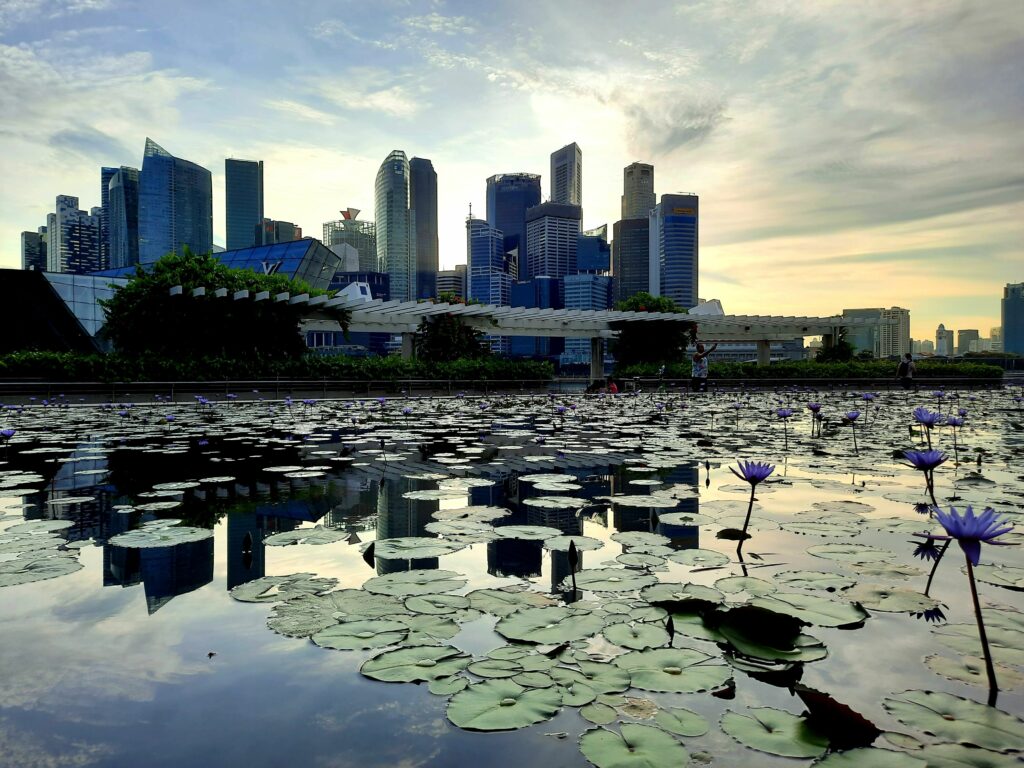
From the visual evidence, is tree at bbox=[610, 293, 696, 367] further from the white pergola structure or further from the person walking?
the person walking

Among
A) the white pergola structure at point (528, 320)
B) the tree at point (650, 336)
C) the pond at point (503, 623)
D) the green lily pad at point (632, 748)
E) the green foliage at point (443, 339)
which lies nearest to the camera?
the green lily pad at point (632, 748)

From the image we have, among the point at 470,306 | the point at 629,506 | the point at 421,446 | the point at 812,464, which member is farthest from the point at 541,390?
the point at 629,506

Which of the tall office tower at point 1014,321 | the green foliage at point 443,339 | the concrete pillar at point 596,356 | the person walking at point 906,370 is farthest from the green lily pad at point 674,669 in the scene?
the tall office tower at point 1014,321

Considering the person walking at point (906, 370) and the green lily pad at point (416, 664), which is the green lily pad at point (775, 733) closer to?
the green lily pad at point (416, 664)

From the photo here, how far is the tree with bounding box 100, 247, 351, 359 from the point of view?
21.8 meters

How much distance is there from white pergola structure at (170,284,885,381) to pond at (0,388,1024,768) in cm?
1985

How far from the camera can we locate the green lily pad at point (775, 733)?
4.89ft

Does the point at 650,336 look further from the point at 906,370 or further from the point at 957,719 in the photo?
the point at 957,719

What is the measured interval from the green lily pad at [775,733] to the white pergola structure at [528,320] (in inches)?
890

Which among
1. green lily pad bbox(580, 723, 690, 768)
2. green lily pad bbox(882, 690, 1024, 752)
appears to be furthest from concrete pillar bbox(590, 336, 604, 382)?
green lily pad bbox(580, 723, 690, 768)

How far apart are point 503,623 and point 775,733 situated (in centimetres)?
100

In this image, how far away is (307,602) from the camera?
Answer: 2510 millimetres

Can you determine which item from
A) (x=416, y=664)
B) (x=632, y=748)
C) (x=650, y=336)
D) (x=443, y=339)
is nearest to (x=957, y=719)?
(x=632, y=748)

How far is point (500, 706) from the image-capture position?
1.70 meters
